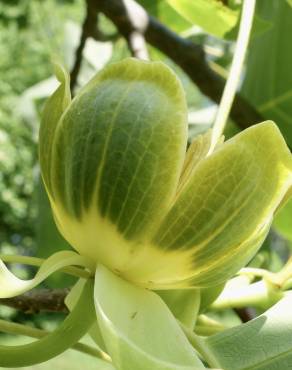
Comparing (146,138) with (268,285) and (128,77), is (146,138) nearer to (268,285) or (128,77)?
(128,77)

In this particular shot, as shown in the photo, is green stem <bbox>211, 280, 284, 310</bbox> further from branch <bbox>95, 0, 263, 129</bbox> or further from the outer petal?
branch <bbox>95, 0, 263, 129</bbox>

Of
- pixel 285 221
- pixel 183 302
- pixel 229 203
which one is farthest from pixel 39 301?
pixel 285 221

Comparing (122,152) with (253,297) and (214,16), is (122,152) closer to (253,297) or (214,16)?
(253,297)

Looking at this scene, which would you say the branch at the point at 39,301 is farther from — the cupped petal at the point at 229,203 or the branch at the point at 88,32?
the branch at the point at 88,32

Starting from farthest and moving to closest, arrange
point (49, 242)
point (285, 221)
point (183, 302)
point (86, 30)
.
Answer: point (86, 30) → point (49, 242) → point (285, 221) → point (183, 302)

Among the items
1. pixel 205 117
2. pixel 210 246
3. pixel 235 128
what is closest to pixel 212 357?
pixel 210 246

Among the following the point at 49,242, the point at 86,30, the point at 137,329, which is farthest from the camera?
the point at 86,30

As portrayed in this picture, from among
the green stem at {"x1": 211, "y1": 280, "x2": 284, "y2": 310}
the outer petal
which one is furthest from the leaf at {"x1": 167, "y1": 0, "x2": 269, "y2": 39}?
the outer petal
